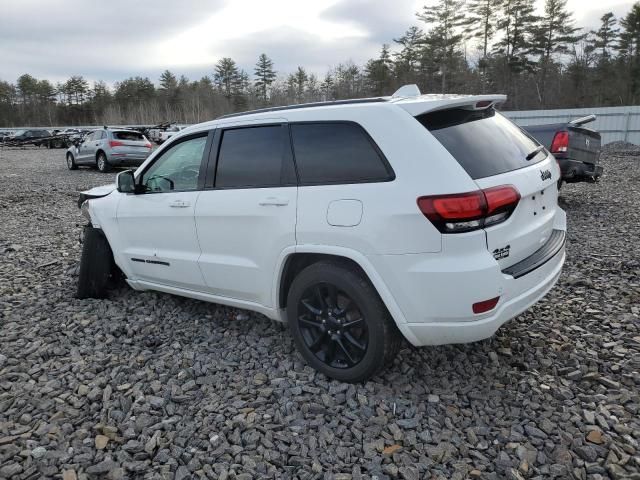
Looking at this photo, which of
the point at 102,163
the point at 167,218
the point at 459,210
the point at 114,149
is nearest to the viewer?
the point at 459,210

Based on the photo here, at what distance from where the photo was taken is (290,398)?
10.2 ft

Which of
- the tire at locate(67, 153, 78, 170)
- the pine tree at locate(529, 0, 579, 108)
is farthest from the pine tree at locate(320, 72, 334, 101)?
the tire at locate(67, 153, 78, 170)

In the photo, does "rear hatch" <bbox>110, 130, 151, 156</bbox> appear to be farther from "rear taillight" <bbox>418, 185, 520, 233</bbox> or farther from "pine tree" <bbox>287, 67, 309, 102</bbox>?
"pine tree" <bbox>287, 67, 309, 102</bbox>

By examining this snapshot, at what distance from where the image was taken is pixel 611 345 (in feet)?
11.5

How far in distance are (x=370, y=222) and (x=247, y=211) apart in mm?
1021

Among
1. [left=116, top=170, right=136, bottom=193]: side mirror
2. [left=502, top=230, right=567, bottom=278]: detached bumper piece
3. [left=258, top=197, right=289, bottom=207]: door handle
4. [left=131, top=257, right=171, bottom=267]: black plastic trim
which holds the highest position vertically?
[left=116, top=170, right=136, bottom=193]: side mirror

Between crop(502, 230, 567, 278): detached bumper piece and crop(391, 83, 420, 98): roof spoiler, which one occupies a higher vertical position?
crop(391, 83, 420, 98): roof spoiler

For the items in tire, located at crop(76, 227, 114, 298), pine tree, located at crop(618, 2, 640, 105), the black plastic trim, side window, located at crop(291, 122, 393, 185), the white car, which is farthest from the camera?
pine tree, located at crop(618, 2, 640, 105)

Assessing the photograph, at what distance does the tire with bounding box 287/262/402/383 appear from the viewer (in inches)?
115

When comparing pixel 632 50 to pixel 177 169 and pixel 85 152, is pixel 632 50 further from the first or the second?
pixel 177 169

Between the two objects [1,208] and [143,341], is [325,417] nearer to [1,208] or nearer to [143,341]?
[143,341]

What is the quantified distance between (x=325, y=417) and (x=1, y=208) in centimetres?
1032

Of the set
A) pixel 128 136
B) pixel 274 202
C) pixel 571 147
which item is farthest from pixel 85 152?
pixel 274 202

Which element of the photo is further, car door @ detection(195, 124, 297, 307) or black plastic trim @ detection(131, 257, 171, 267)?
black plastic trim @ detection(131, 257, 171, 267)
